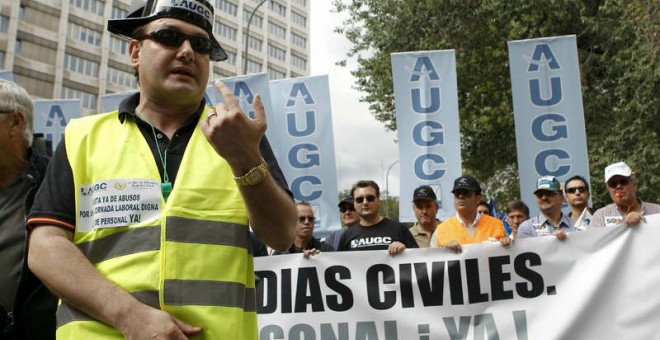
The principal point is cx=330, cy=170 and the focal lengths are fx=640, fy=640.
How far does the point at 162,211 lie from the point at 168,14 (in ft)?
1.78

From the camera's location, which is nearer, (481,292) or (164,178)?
(164,178)

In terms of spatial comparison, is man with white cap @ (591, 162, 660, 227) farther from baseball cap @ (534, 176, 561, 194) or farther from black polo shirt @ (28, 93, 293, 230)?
black polo shirt @ (28, 93, 293, 230)

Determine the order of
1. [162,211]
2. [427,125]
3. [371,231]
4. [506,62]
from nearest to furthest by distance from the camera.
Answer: [162,211]
[371,231]
[427,125]
[506,62]

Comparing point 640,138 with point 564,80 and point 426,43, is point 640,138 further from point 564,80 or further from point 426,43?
point 564,80

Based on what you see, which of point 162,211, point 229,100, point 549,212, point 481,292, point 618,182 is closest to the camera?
point 229,100

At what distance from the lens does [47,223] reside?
156 centimetres

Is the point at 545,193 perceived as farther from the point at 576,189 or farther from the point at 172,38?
the point at 172,38

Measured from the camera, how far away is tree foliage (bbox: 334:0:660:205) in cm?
1326

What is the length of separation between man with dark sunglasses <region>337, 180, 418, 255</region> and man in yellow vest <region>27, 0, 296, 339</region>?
3705 millimetres

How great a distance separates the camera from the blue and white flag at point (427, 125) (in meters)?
7.83

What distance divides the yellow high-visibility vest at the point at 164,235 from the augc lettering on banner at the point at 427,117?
21.0ft

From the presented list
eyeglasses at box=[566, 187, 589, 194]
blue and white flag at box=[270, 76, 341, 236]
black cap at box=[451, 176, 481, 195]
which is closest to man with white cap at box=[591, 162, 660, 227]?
eyeglasses at box=[566, 187, 589, 194]

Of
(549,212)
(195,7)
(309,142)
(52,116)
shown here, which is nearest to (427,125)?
(309,142)

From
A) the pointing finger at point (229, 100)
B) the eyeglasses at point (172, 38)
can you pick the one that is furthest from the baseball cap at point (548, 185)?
the pointing finger at point (229, 100)
